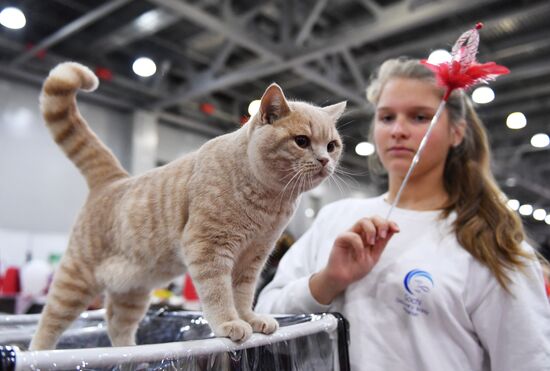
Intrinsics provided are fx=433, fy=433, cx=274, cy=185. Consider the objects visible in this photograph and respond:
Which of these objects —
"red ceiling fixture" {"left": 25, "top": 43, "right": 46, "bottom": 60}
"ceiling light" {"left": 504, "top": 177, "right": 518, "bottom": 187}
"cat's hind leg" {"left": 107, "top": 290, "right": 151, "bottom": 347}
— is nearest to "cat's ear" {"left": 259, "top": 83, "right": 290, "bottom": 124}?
"cat's hind leg" {"left": 107, "top": 290, "right": 151, "bottom": 347}

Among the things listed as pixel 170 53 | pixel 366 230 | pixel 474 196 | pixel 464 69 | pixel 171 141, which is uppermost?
pixel 170 53

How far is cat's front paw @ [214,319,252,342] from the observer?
668 mm

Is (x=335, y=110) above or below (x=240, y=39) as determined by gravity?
below

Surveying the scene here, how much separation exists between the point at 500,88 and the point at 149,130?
3672mm

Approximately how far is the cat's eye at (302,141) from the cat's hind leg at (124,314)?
44cm

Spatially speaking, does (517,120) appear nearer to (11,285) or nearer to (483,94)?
(483,94)

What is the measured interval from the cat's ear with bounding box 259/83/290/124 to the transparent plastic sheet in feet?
1.24

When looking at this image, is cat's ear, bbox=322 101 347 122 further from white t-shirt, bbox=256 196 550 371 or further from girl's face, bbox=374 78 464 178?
white t-shirt, bbox=256 196 550 371

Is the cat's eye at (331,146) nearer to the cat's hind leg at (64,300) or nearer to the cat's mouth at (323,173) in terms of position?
the cat's mouth at (323,173)

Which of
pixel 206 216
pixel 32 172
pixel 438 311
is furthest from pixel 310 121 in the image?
pixel 32 172

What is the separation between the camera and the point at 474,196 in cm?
126

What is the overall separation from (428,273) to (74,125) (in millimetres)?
903

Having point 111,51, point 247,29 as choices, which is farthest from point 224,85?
point 111,51

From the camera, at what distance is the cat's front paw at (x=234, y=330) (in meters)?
0.67
